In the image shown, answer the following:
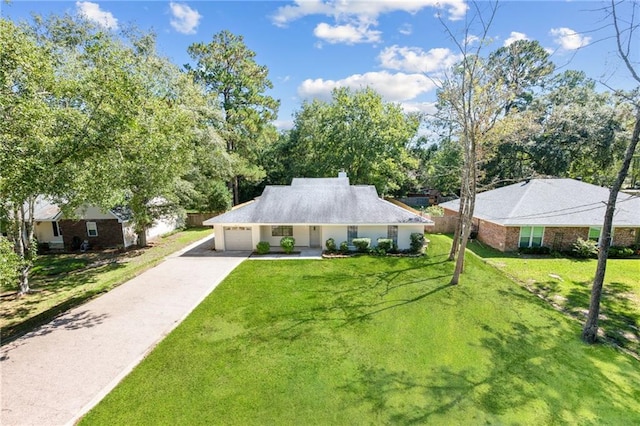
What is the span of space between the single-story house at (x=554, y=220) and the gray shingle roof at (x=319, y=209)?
505 centimetres

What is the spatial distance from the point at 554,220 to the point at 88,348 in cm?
2284

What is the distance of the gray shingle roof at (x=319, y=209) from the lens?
1778 cm

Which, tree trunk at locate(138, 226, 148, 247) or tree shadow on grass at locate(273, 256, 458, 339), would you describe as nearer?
tree shadow on grass at locate(273, 256, 458, 339)

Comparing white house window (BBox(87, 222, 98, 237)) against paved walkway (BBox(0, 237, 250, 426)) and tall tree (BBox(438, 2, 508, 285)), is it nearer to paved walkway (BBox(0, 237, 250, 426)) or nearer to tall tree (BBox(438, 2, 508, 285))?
paved walkway (BBox(0, 237, 250, 426))

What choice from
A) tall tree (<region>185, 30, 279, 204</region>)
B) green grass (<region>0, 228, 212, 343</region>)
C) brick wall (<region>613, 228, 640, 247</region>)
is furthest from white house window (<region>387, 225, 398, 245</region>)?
tall tree (<region>185, 30, 279, 204</region>)

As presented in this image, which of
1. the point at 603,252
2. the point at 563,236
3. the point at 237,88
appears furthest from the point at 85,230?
the point at 563,236

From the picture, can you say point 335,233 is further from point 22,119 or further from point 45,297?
point 22,119

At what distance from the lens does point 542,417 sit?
6062 mm

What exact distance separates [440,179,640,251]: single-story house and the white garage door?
50.8ft

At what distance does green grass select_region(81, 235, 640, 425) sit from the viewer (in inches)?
242

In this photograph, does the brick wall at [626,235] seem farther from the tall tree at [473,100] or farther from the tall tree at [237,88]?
the tall tree at [237,88]

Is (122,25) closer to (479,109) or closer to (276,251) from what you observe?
(276,251)

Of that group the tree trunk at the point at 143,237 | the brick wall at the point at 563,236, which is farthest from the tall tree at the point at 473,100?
the tree trunk at the point at 143,237

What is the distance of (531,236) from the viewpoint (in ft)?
58.1
